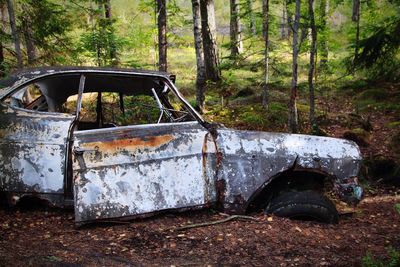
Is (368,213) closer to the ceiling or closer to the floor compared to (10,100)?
closer to the floor

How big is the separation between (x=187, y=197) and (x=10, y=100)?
225 centimetres

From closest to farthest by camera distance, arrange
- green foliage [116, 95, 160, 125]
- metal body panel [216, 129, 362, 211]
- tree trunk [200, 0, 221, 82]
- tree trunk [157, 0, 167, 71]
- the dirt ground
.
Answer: the dirt ground < metal body panel [216, 129, 362, 211] < green foliage [116, 95, 160, 125] < tree trunk [157, 0, 167, 71] < tree trunk [200, 0, 221, 82]

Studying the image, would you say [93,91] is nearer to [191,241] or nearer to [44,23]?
[191,241]

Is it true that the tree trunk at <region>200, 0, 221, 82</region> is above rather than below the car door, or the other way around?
above

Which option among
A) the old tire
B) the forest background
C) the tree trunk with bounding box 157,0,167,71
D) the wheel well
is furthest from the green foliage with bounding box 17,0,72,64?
the old tire

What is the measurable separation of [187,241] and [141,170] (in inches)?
35.3

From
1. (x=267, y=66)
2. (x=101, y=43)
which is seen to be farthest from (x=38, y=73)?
(x=267, y=66)

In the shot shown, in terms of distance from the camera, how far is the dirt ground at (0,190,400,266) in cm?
373

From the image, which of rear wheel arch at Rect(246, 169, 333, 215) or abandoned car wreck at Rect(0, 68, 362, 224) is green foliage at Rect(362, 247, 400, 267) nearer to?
abandoned car wreck at Rect(0, 68, 362, 224)

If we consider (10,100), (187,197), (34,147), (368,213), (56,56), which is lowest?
(368,213)

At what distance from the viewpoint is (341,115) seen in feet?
33.1

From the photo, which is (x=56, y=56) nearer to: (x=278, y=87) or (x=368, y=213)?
(x=278, y=87)

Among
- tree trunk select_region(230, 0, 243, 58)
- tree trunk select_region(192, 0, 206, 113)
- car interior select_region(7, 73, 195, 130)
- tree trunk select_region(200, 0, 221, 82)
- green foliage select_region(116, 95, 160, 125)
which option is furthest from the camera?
tree trunk select_region(230, 0, 243, 58)

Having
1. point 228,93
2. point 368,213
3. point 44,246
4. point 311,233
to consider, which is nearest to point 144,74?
point 44,246
